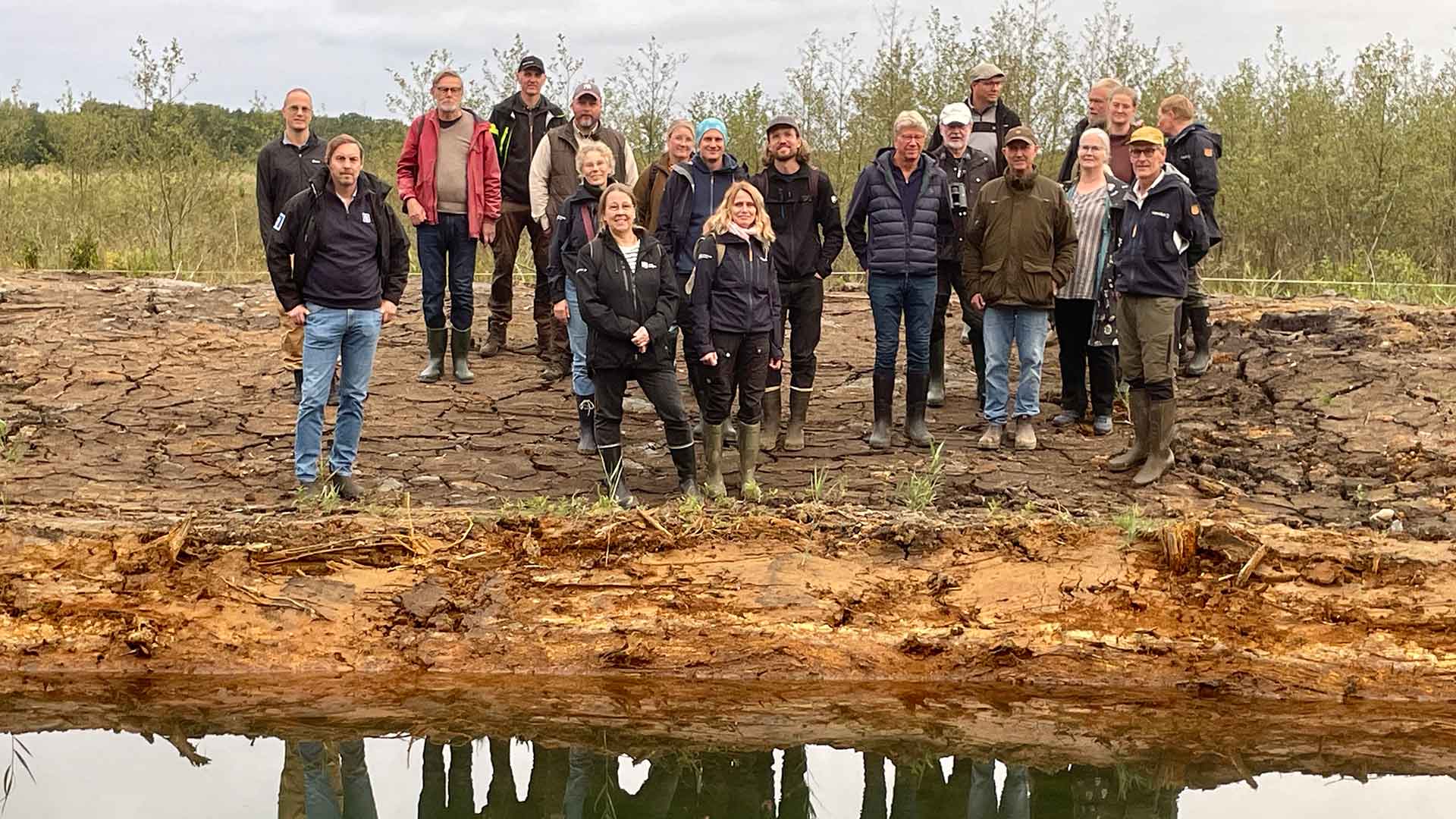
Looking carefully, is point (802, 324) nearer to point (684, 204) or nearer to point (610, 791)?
point (684, 204)

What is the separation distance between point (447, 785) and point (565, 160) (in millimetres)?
4575

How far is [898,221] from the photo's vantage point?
310 inches

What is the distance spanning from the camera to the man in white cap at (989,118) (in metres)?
8.62

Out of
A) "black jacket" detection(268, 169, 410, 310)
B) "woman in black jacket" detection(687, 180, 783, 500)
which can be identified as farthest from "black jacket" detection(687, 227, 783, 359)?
"black jacket" detection(268, 169, 410, 310)

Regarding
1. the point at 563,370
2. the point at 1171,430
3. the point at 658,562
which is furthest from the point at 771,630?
the point at 563,370

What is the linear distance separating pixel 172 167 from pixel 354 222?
28.8 ft

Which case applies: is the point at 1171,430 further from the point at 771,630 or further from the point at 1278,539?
the point at 771,630

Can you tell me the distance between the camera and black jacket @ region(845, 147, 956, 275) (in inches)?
310

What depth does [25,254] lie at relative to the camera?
1353 cm

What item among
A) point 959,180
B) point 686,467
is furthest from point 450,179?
point 959,180

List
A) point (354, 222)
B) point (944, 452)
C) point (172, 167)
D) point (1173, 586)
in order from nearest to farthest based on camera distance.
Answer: point (1173, 586), point (354, 222), point (944, 452), point (172, 167)

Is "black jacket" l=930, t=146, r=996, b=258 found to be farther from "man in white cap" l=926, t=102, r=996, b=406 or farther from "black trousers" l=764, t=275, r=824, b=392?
"black trousers" l=764, t=275, r=824, b=392

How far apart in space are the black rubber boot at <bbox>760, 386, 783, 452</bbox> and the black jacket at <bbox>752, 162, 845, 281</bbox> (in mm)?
723

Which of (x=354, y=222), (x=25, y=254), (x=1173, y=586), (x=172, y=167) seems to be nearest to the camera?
(x=1173, y=586)
